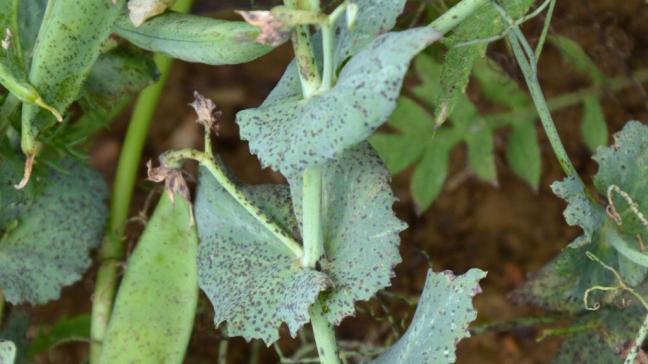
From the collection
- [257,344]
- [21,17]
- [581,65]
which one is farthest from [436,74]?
[21,17]

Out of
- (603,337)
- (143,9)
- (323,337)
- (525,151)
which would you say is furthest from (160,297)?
(525,151)

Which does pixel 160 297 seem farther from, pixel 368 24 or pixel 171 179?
pixel 368 24

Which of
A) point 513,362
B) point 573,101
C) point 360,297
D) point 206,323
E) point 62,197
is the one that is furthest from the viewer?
point 513,362

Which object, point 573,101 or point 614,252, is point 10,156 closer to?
point 614,252

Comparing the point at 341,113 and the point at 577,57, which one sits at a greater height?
the point at 577,57

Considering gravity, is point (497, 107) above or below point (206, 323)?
above

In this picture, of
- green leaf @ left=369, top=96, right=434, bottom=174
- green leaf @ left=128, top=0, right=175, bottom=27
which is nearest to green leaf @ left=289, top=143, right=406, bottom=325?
green leaf @ left=128, top=0, right=175, bottom=27
